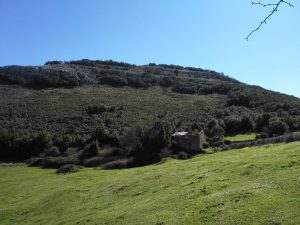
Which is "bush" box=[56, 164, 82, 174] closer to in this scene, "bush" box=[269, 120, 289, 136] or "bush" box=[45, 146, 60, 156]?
"bush" box=[45, 146, 60, 156]

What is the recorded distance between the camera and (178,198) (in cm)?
2952

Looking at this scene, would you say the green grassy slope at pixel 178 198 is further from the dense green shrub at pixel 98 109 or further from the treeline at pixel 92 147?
the dense green shrub at pixel 98 109

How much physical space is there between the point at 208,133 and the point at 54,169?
111 ft

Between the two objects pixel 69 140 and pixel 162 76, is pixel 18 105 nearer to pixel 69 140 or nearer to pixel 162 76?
pixel 69 140

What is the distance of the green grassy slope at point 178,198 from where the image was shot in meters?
22.8

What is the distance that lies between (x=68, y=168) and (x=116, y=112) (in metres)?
42.2

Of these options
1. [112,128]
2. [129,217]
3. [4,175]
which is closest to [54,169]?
[4,175]

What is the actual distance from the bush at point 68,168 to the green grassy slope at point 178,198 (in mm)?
12616

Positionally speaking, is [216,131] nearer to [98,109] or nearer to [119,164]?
[119,164]

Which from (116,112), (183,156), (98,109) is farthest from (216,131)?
(98,109)

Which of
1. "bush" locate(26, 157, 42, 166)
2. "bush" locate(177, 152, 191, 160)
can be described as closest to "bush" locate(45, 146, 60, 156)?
"bush" locate(26, 157, 42, 166)

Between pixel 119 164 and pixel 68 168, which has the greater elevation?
pixel 119 164

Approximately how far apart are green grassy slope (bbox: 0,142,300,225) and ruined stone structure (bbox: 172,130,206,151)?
26.0m

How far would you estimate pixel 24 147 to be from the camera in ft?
271
